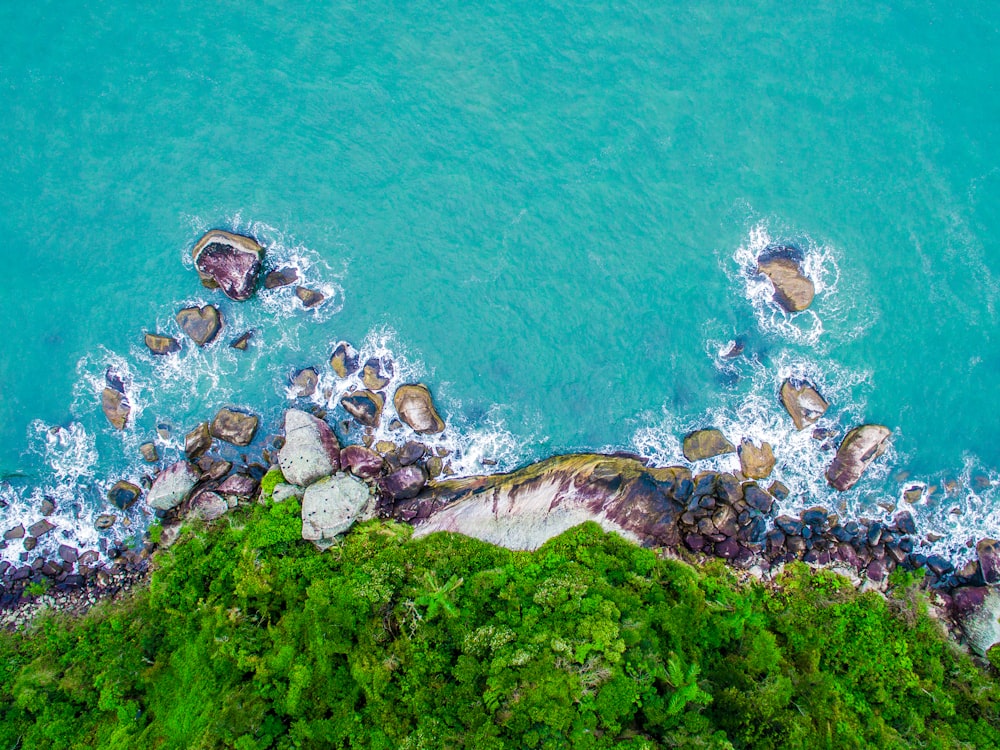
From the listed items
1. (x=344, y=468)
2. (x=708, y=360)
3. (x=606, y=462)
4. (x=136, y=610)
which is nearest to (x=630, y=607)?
(x=606, y=462)

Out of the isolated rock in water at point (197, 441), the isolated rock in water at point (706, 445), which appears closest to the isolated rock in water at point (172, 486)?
the isolated rock in water at point (197, 441)

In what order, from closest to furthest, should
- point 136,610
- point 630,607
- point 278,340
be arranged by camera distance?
point 630,607
point 136,610
point 278,340

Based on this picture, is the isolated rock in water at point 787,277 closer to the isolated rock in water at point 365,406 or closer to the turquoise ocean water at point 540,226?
the turquoise ocean water at point 540,226

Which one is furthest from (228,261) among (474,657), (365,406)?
(474,657)

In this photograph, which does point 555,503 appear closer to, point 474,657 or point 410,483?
point 410,483

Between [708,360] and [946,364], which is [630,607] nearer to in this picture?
[708,360]
